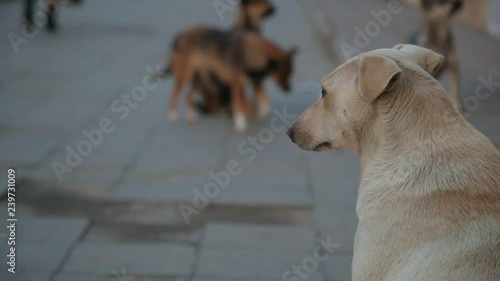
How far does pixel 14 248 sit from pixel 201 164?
271cm

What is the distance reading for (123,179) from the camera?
307 inches

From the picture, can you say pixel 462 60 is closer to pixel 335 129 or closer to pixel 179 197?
pixel 179 197

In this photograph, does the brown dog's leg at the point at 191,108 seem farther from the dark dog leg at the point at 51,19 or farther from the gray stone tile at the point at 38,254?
the dark dog leg at the point at 51,19

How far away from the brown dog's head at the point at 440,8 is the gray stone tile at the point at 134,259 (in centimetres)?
509

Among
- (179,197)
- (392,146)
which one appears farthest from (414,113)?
(179,197)

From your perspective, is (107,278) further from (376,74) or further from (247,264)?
(376,74)

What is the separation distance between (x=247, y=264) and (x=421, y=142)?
2.61m

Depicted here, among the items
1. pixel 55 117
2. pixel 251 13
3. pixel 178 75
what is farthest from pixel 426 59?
pixel 251 13

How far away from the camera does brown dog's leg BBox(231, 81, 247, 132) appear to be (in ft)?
32.2

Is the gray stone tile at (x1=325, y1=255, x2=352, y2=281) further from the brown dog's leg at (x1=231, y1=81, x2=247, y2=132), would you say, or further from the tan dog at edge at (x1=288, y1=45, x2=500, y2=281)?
the brown dog's leg at (x1=231, y1=81, x2=247, y2=132)

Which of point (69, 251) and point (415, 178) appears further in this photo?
point (69, 251)

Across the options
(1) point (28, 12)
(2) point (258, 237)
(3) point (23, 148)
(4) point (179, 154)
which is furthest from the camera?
(1) point (28, 12)

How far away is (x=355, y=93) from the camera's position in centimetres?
369

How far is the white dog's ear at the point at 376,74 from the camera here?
343cm
